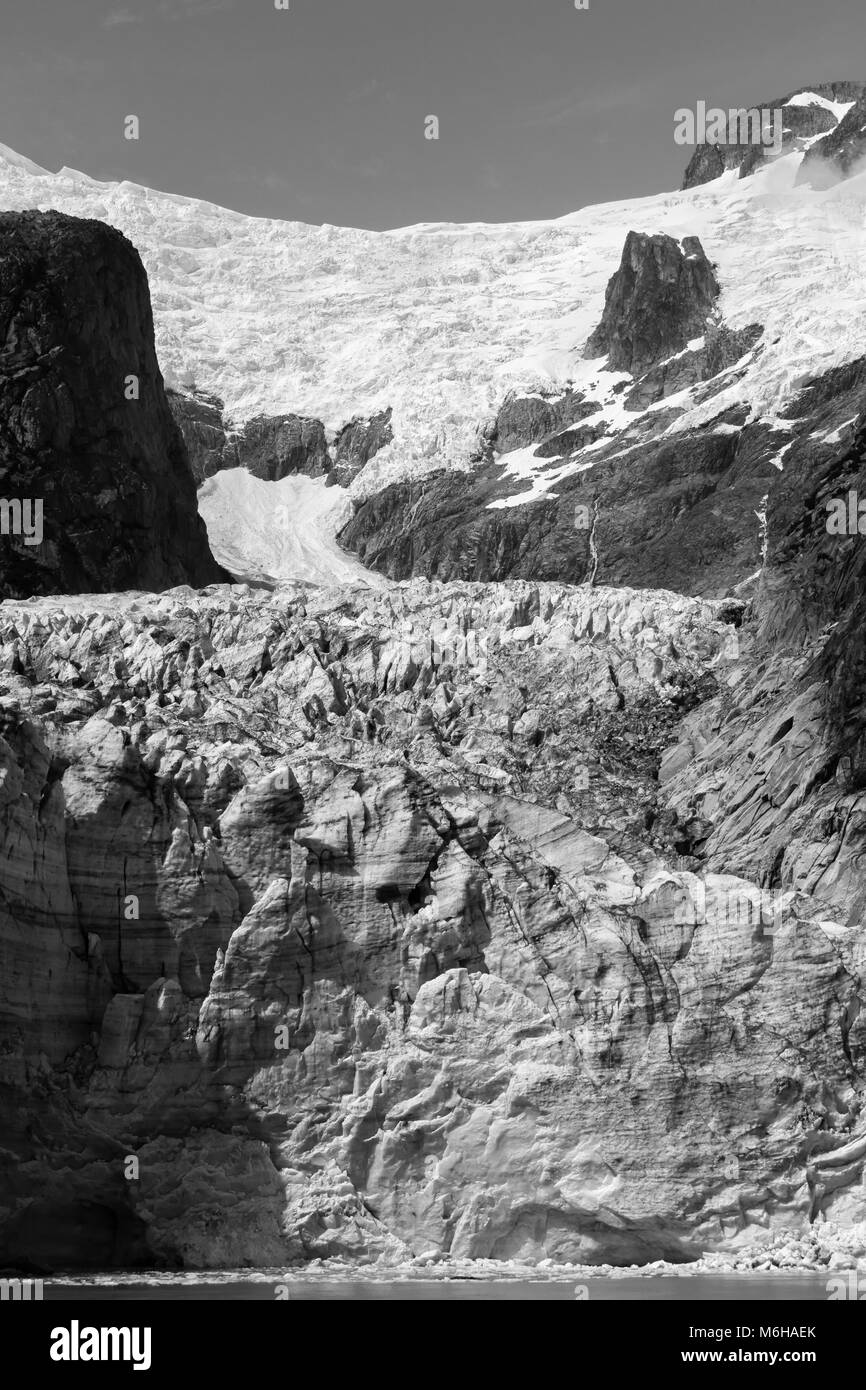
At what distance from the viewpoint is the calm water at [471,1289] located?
51875 mm

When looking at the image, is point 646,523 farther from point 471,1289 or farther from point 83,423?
point 471,1289

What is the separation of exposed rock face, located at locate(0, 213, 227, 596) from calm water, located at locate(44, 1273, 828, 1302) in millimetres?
92805

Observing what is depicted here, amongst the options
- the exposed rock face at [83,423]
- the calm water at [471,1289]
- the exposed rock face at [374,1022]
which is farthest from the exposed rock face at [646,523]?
the calm water at [471,1289]

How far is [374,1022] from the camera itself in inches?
2516

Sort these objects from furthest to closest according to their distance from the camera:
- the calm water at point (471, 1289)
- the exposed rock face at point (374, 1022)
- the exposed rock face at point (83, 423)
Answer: the exposed rock face at point (83, 423), the exposed rock face at point (374, 1022), the calm water at point (471, 1289)

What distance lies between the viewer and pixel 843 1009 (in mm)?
63312

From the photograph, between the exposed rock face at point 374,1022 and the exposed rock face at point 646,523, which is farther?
the exposed rock face at point 646,523

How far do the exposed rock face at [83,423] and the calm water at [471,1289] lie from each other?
92805 mm

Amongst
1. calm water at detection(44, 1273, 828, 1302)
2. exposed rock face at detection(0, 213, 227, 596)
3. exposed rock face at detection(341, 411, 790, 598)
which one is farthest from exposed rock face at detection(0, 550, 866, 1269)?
exposed rock face at detection(341, 411, 790, 598)

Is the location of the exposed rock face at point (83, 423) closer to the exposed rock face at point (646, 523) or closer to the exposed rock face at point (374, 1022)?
the exposed rock face at point (646, 523)

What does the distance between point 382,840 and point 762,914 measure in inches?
451

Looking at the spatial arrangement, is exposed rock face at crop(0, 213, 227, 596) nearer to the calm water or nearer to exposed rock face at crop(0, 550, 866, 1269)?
exposed rock face at crop(0, 550, 866, 1269)
